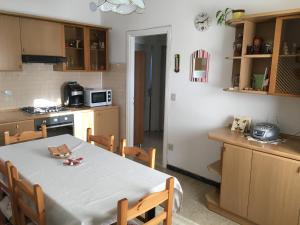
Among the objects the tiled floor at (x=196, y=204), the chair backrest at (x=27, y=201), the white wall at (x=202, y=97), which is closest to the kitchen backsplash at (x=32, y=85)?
the white wall at (x=202, y=97)

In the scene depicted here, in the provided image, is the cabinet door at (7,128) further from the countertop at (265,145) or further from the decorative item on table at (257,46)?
the decorative item on table at (257,46)

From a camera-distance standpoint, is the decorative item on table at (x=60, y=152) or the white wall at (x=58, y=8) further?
the white wall at (x=58, y=8)

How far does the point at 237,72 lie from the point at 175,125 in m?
1.15

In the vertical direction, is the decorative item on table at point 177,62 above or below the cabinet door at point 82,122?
above

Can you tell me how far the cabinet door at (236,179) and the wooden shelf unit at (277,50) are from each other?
621 mm

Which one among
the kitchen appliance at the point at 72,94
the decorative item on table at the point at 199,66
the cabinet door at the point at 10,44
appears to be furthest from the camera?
the kitchen appliance at the point at 72,94

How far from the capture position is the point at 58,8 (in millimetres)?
3918

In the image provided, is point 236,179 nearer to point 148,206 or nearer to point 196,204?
point 196,204

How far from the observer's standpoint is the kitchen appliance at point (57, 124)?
3397 mm

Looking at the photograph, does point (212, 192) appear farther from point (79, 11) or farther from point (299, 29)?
point (79, 11)

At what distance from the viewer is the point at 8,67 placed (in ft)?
10.8

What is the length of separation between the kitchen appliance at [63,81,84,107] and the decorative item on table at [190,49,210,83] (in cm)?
191

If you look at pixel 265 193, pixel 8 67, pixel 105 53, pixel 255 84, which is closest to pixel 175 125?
pixel 255 84

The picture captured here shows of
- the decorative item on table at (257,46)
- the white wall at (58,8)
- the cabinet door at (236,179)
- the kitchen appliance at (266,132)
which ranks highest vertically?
the white wall at (58,8)
